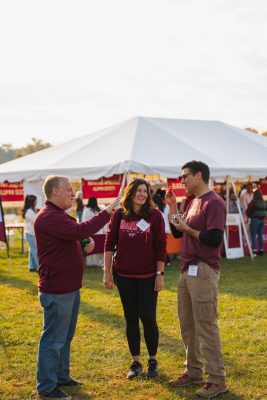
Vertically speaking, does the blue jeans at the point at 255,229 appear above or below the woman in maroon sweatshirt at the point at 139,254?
below

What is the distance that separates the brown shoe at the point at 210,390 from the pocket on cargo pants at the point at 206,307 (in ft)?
1.77

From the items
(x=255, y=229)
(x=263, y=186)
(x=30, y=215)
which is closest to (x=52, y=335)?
(x=30, y=215)

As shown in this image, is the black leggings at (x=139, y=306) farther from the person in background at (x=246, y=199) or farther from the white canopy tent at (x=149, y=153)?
the person in background at (x=246, y=199)

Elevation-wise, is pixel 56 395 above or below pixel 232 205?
below

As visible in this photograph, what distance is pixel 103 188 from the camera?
1396 cm

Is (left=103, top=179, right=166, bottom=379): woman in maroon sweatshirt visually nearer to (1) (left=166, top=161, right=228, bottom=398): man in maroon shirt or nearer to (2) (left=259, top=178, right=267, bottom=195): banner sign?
(1) (left=166, top=161, right=228, bottom=398): man in maroon shirt

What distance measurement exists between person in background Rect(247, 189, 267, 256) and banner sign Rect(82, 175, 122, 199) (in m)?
3.30

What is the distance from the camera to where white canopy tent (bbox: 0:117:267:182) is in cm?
1215

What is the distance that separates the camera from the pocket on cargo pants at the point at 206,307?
14.2 feet

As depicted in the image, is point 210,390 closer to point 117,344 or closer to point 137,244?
point 137,244

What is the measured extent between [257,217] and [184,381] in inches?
356

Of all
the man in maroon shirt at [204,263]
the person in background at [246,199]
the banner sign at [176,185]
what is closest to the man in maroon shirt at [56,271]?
the man in maroon shirt at [204,263]

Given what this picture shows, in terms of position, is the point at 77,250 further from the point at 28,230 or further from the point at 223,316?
the point at 28,230

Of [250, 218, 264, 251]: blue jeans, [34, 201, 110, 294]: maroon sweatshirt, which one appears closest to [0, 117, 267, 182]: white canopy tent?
[250, 218, 264, 251]: blue jeans
